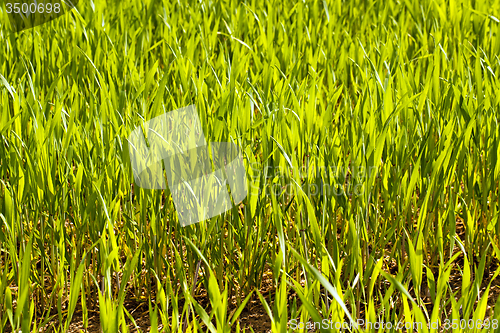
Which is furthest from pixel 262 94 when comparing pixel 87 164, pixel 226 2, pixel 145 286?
pixel 226 2

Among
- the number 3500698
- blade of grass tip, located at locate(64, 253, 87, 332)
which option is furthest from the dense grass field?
the number 3500698

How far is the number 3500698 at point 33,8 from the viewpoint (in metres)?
2.36

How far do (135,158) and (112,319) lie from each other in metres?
0.44

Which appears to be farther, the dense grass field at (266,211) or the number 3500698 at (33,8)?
the number 3500698 at (33,8)

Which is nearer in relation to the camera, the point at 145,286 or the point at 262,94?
the point at 145,286

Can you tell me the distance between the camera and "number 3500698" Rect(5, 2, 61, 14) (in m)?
2.36

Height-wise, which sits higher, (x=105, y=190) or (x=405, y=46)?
(x=405, y=46)

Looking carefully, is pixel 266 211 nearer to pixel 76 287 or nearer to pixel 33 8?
pixel 76 287

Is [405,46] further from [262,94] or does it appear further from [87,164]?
[87,164]

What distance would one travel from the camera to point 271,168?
3.99 ft

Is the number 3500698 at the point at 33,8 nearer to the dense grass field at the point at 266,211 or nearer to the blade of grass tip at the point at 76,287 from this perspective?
the dense grass field at the point at 266,211

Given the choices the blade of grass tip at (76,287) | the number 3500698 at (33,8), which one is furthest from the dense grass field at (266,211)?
the number 3500698 at (33,8)

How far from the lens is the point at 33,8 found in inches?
96.0

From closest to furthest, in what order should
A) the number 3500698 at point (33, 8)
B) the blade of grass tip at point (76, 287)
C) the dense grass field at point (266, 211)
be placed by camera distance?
1. the blade of grass tip at point (76, 287)
2. the dense grass field at point (266, 211)
3. the number 3500698 at point (33, 8)
